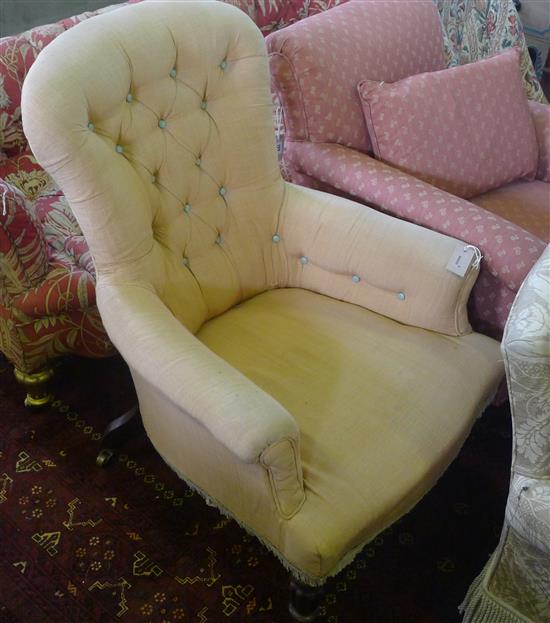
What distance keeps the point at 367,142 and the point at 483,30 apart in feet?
2.28

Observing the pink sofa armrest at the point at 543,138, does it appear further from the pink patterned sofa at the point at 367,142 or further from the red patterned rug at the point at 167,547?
the red patterned rug at the point at 167,547

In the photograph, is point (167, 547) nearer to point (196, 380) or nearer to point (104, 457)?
point (104, 457)

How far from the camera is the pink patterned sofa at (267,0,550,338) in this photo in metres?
1.27

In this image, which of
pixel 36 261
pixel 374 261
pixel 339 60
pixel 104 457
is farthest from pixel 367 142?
pixel 104 457

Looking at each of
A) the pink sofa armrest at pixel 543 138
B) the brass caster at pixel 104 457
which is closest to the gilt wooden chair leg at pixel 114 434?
the brass caster at pixel 104 457

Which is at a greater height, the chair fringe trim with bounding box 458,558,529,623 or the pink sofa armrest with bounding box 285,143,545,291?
the pink sofa armrest with bounding box 285,143,545,291

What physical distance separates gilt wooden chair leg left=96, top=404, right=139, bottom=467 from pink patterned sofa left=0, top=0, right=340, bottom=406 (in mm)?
171

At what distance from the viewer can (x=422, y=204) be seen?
1.34 m

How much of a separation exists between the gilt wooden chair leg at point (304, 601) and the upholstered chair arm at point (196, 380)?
0.24m

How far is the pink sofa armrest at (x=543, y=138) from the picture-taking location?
1752mm

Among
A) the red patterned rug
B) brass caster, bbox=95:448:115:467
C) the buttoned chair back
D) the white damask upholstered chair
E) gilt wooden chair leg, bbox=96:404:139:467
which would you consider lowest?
the red patterned rug

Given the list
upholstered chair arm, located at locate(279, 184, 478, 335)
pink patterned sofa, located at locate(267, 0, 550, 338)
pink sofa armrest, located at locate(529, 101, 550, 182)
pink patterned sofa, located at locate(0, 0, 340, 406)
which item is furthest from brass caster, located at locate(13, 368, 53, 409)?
pink sofa armrest, located at locate(529, 101, 550, 182)

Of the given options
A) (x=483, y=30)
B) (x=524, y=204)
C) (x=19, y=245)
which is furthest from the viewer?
(x=483, y=30)

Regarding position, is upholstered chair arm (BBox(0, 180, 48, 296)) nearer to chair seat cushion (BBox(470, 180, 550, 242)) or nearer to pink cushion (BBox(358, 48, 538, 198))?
pink cushion (BBox(358, 48, 538, 198))
